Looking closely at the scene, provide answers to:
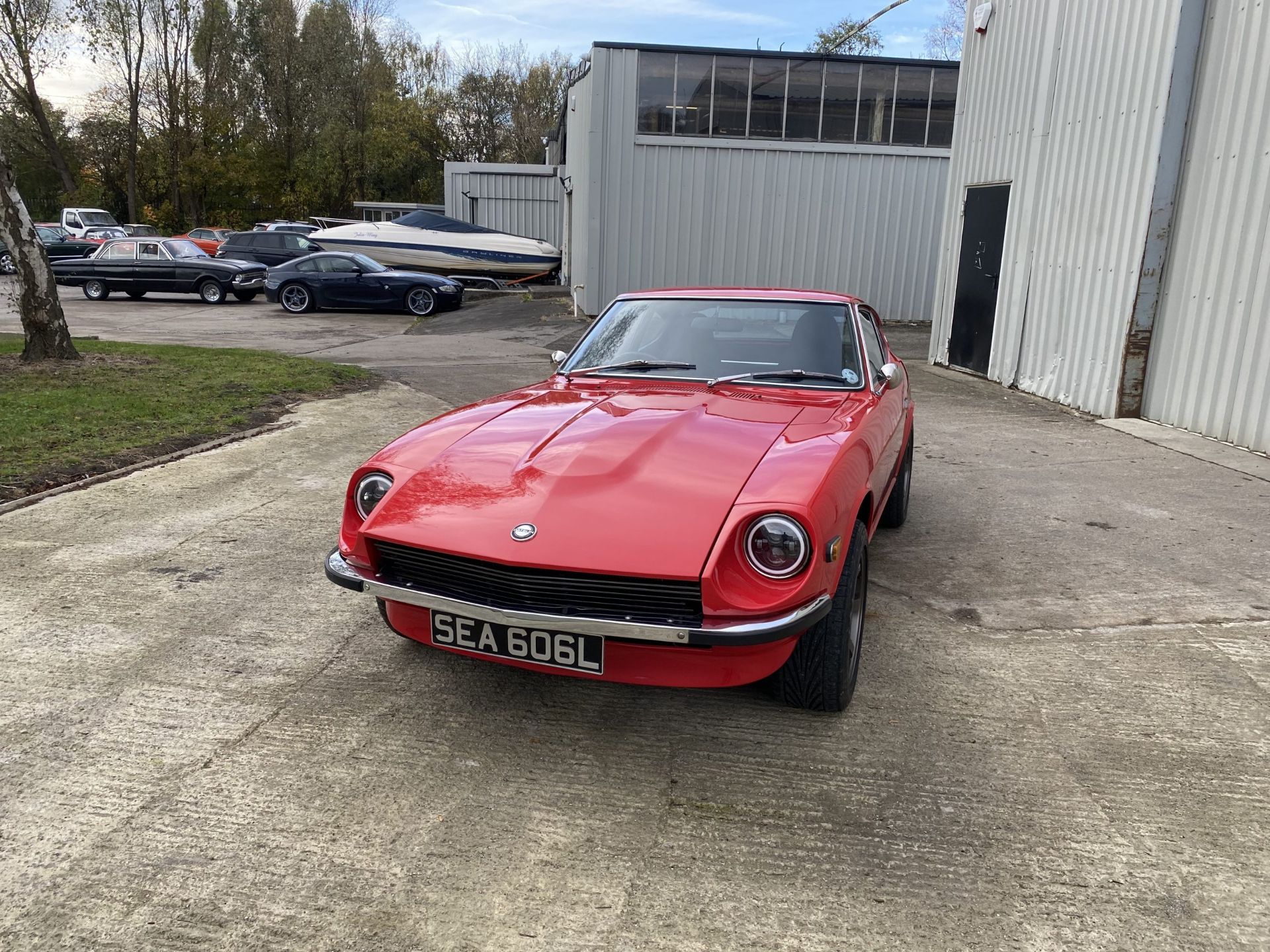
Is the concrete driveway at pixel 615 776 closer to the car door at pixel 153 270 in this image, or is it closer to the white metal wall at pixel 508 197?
the car door at pixel 153 270

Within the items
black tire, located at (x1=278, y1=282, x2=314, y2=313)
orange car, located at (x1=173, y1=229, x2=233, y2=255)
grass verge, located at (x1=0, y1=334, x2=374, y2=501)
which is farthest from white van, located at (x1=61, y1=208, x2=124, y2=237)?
grass verge, located at (x1=0, y1=334, x2=374, y2=501)

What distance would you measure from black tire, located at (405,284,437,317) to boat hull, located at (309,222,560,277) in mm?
5378

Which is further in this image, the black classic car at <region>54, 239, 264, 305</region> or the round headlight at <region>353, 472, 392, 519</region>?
the black classic car at <region>54, 239, 264, 305</region>

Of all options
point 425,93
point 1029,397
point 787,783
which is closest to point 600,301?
point 1029,397

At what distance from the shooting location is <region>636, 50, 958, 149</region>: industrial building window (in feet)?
57.6

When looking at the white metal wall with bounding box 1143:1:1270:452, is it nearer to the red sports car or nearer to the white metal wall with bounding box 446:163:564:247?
the red sports car

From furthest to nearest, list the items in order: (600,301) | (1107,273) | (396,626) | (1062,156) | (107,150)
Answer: (107,150), (600,301), (1062,156), (1107,273), (396,626)

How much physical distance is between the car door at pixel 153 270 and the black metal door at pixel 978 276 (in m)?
17.2

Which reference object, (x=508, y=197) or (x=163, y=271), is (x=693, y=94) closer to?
(x=163, y=271)

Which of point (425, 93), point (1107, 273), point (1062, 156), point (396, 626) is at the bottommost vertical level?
point (396, 626)

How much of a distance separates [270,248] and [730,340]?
22.7 m

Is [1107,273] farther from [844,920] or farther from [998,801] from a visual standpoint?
[844,920]

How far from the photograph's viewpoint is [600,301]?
18422 mm

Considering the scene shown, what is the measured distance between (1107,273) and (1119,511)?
427cm
